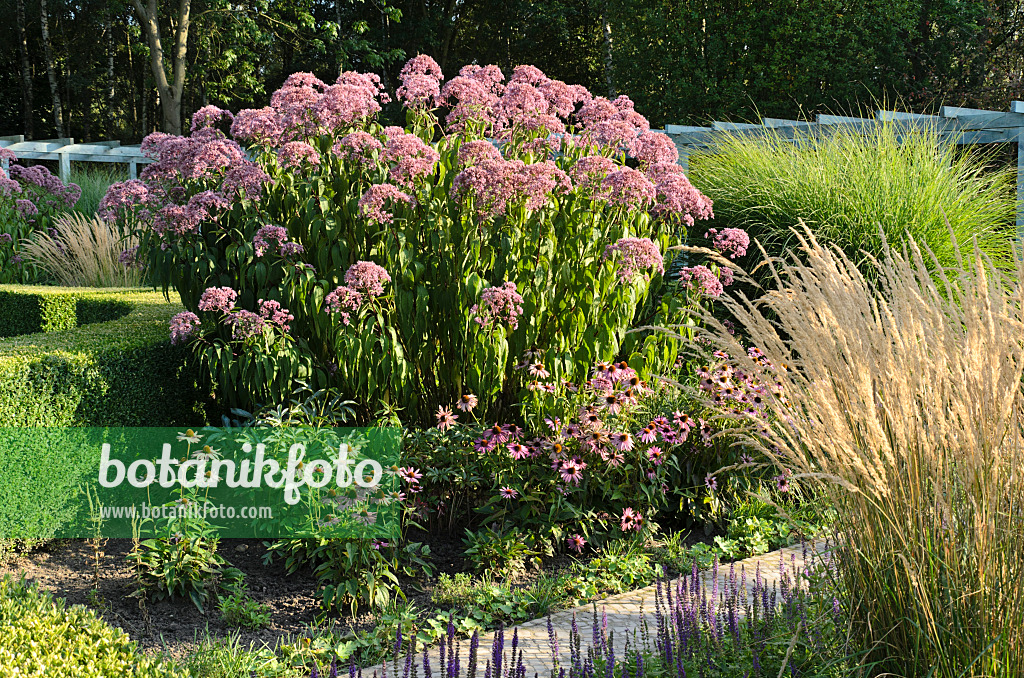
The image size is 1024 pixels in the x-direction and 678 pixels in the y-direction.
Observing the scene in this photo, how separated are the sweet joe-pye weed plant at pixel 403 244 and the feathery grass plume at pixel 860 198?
1795mm

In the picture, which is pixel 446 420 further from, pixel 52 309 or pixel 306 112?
pixel 52 309

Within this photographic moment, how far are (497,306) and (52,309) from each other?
4.26 m

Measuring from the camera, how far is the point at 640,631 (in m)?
2.94

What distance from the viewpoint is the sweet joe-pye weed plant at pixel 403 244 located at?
3979 millimetres

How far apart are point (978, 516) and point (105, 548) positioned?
338 cm

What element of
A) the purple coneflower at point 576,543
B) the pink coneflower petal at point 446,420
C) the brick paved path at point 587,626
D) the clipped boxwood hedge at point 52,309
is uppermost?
the clipped boxwood hedge at point 52,309

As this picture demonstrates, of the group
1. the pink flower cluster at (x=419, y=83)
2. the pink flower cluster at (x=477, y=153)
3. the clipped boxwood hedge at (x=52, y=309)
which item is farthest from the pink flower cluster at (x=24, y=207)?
the pink flower cluster at (x=477, y=153)

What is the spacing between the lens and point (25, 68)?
837 inches

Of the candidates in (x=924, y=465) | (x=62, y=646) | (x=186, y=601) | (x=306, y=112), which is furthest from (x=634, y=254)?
(x=62, y=646)

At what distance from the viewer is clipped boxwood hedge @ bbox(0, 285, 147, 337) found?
248 inches

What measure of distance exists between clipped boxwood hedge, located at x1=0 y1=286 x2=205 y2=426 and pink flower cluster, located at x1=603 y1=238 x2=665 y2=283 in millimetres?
2278

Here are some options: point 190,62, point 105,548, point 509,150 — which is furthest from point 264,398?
point 190,62

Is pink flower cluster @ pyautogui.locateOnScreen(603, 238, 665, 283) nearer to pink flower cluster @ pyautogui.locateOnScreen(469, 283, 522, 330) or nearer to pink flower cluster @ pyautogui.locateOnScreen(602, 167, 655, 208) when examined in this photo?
pink flower cluster @ pyautogui.locateOnScreen(602, 167, 655, 208)

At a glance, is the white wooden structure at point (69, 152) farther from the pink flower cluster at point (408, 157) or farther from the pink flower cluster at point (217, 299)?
the pink flower cluster at point (408, 157)
